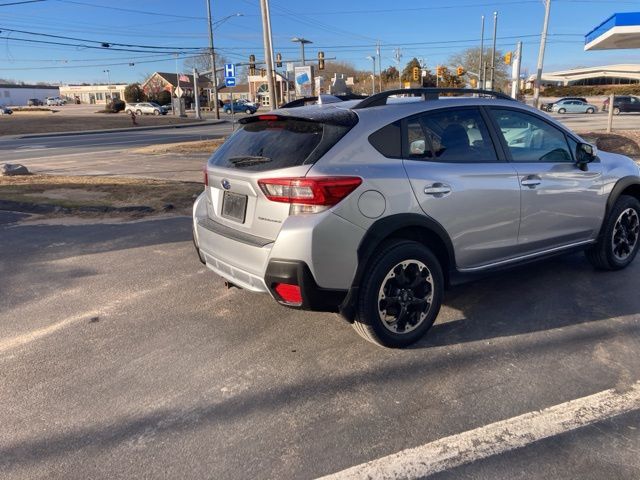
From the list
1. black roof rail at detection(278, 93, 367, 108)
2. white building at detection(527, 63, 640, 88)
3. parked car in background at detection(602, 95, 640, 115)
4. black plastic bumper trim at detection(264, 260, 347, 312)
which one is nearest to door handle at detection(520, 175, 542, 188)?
black roof rail at detection(278, 93, 367, 108)

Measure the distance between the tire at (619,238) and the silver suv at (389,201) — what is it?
48 centimetres

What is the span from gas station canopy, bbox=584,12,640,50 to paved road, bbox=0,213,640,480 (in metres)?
23.5

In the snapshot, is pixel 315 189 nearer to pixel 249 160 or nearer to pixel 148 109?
pixel 249 160

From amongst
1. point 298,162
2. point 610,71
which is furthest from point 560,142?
point 610,71

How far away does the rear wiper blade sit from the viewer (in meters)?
3.62

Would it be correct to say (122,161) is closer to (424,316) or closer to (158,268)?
(158,268)

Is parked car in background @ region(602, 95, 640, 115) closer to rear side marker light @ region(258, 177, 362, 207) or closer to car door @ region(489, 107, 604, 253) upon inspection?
car door @ region(489, 107, 604, 253)

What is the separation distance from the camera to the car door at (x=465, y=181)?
3688 millimetres

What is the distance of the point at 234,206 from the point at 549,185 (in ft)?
8.62

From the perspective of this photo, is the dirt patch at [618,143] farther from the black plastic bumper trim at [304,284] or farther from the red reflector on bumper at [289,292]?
the red reflector on bumper at [289,292]

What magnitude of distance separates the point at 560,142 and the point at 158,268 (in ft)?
13.8

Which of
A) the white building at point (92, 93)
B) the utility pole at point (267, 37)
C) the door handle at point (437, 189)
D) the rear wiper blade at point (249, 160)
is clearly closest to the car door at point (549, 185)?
the door handle at point (437, 189)

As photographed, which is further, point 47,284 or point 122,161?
point 122,161

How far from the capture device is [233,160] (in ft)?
12.9
